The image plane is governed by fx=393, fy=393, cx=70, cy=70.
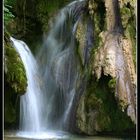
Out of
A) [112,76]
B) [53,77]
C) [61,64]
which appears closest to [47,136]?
[112,76]

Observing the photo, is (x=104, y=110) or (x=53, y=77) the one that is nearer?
(x=104, y=110)

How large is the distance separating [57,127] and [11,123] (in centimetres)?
103

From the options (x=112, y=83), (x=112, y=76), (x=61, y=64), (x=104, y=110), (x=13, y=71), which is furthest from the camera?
(x=61, y=64)

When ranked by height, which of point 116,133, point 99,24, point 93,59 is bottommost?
point 116,133

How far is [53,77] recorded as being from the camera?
31.5ft

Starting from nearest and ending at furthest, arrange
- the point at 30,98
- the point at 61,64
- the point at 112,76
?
the point at 112,76, the point at 30,98, the point at 61,64

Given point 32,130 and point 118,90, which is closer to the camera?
point 118,90

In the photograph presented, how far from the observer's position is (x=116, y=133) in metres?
8.41

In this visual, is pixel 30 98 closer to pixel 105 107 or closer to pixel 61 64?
pixel 61 64

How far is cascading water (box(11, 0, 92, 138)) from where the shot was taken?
347 inches

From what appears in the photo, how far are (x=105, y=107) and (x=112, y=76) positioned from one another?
0.79 metres

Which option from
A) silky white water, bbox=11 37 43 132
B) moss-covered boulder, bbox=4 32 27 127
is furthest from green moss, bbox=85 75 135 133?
moss-covered boulder, bbox=4 32 27 127

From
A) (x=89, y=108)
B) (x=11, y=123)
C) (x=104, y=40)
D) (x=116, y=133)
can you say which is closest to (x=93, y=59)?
(x=104, y=40)

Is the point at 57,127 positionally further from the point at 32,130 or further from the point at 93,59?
the point at 93,59
